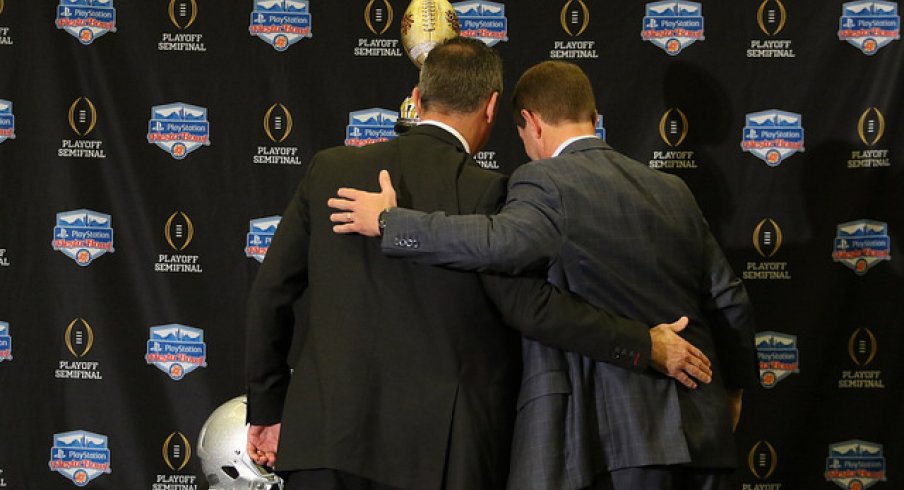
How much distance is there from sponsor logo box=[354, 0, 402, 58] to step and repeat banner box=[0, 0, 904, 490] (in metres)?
0.02

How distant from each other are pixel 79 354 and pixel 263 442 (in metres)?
→ 2.04

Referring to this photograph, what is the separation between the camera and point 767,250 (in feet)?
13.6

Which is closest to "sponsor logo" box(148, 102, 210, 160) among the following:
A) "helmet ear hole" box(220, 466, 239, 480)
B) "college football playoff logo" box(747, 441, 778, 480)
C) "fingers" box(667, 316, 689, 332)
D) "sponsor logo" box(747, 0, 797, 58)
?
"helmet ear hole" box(220, 466, 239, 480)

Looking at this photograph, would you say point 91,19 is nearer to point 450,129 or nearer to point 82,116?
point 82,116

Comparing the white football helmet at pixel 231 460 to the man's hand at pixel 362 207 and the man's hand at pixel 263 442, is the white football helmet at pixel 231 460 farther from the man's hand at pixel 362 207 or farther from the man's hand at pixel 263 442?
the man's hand at pixel 362 207

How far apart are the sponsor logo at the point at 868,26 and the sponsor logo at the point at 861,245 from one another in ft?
2.36

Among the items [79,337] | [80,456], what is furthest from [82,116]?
[80,456]

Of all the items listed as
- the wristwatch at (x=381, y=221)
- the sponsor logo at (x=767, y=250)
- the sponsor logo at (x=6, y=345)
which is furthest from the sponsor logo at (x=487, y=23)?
the sponsor logo at (x=6, y=345)

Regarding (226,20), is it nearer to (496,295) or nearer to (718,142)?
(718,142)

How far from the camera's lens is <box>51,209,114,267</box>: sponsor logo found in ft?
14.0

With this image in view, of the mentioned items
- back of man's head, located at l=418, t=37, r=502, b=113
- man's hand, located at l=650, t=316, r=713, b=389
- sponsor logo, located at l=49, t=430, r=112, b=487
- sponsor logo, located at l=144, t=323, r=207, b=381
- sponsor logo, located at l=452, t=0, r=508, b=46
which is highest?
sponsor logo, located at l=452, t=0, r=508, b=46

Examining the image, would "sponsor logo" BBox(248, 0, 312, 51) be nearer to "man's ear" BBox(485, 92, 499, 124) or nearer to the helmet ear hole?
the helmet ear hole

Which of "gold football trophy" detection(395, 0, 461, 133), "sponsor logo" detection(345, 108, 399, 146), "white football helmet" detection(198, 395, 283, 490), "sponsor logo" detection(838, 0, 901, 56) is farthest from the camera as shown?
"sponsor logo" detection(345, 108, 399, 146)

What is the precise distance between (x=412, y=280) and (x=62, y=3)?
9.06ft
